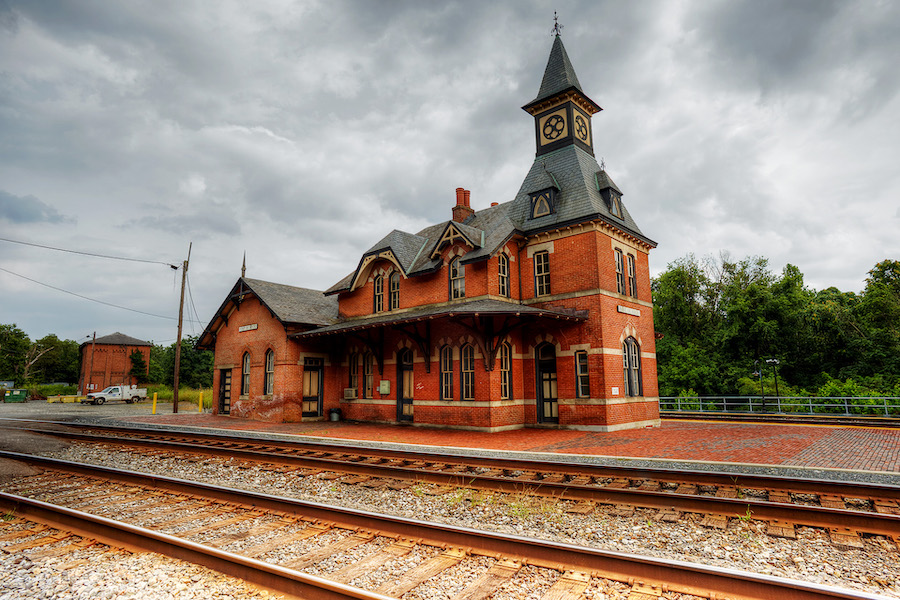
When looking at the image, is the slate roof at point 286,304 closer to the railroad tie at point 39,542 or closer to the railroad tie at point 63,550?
the railroad tie at point 39,542

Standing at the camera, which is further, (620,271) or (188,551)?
(620,271)

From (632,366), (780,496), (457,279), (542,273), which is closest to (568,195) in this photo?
(542,273)

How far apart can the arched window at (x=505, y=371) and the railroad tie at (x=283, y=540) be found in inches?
498

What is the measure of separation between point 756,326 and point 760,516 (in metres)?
33.1

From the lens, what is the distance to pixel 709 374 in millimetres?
35219

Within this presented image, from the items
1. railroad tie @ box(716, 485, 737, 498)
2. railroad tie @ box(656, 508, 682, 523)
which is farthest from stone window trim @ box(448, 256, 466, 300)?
railroad tie @ box(656, 508, 682, 523)

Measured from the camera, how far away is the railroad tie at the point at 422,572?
4.43m

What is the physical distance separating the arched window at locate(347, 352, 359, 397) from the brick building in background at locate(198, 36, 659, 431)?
0.29 ft

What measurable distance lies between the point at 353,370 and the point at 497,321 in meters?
9.03

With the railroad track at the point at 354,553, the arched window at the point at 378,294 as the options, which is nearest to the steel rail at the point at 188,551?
the railroad track at the point at 354,553

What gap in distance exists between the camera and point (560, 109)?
22500mm

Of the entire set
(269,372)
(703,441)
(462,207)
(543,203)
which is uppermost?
(462,207)

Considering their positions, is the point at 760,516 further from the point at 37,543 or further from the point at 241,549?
the point at 37,543

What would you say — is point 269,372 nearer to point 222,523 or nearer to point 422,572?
point 222,523
